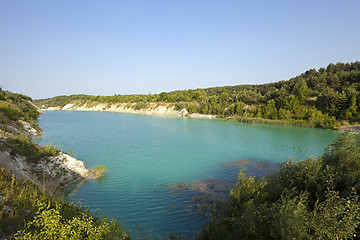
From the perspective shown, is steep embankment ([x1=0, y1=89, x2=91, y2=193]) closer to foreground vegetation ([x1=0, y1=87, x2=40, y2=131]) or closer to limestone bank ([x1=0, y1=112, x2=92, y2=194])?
limestone bank ([x1=0, y1=112, x2=92, y2=194])

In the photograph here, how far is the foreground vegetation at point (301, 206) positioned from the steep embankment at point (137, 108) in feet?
251

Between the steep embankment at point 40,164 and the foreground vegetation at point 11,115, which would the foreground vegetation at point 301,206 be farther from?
the foreground vegetation at point 11,115

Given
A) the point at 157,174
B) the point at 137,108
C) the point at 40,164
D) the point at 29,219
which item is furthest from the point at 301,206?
the point at 137,108

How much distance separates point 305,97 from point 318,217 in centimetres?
7094

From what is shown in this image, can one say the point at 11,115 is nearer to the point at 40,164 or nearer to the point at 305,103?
the point at 40,164

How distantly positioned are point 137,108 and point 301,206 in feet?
388

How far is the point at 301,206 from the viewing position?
6.53m

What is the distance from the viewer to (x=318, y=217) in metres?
5.47

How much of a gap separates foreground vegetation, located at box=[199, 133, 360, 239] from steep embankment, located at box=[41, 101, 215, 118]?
251 ft

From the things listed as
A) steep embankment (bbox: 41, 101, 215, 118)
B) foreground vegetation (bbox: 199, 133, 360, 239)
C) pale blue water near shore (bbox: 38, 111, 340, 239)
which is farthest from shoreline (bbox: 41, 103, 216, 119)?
foreground vegetation (bbox: 199, 133, 360, 239)

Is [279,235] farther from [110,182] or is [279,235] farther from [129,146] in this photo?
[129,146]

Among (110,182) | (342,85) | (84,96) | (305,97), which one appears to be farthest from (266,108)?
(84,96)

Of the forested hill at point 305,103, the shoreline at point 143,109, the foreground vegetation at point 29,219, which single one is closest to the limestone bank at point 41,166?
the foreground vegetation at point 29,219

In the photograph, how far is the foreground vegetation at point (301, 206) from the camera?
5242 millimetres
